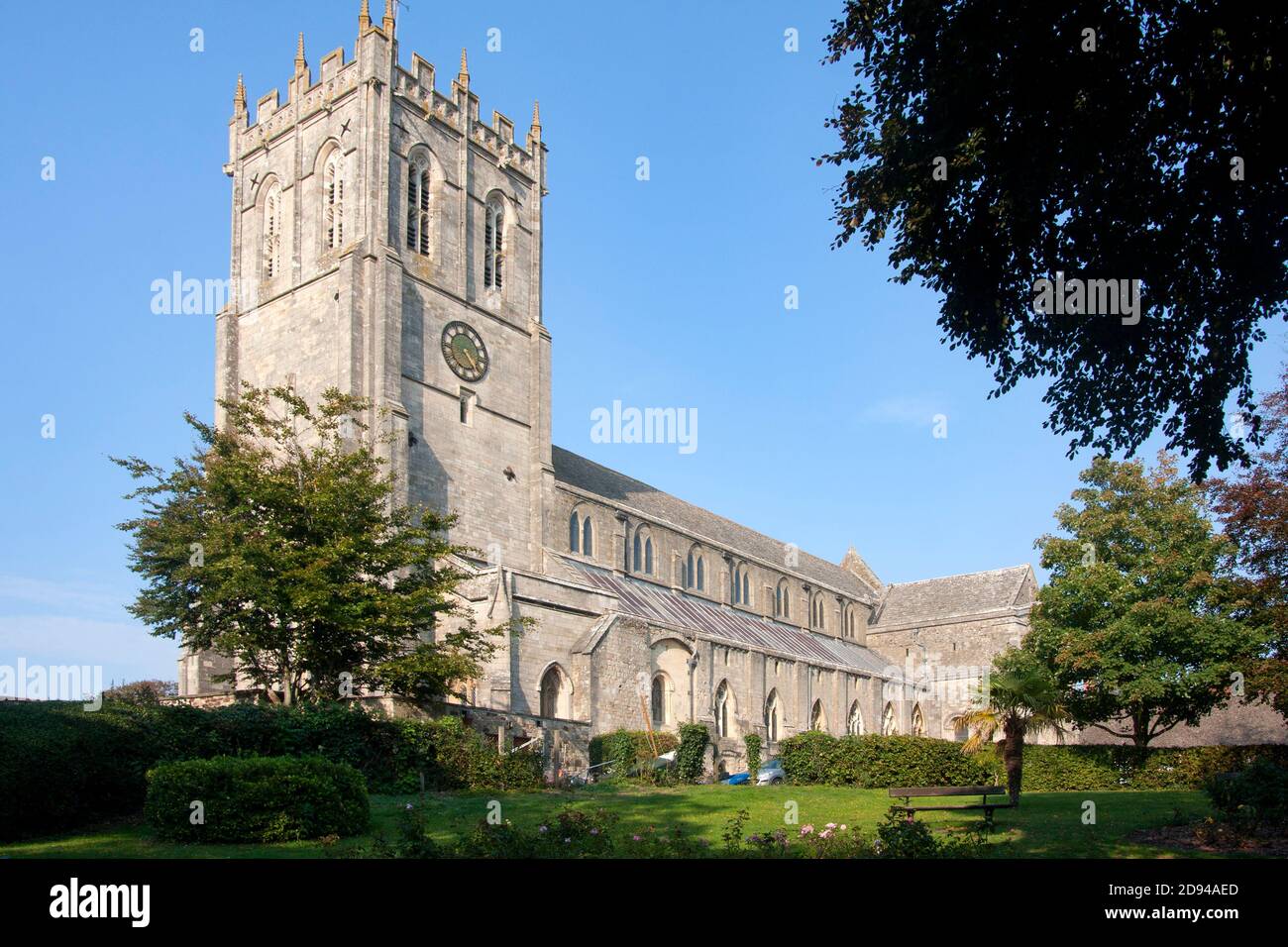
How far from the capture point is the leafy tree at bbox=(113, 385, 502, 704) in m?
27.8

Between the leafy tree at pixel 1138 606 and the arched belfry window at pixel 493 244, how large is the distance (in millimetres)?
24605

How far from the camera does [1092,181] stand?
1439 cm

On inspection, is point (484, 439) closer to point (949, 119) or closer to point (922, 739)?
point (922, 739)

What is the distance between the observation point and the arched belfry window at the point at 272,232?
48.2m

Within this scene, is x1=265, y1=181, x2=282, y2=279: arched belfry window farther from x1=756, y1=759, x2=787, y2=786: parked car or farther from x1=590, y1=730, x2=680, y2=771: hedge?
x1=756, y1=759, x2=787, y2=786: parked car

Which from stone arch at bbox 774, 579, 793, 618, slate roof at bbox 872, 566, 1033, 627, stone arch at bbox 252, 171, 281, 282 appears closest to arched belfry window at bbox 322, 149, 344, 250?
stone arch at bbox 252, 171, 281, 282

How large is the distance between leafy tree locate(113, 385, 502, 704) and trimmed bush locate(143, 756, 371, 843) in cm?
969

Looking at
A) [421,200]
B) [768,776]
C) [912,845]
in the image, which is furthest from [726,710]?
[912,845]

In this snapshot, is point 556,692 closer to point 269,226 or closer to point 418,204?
point 418,204

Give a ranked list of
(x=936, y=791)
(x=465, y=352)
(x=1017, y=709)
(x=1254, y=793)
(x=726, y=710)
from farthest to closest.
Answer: (x=726, y=710)
(x=465, y=352)
(x=1017, y=709)
(x=936, y=791)
(x=1254, y=793)

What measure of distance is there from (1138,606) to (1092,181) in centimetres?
2856

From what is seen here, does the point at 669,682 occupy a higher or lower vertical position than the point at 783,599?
lower
